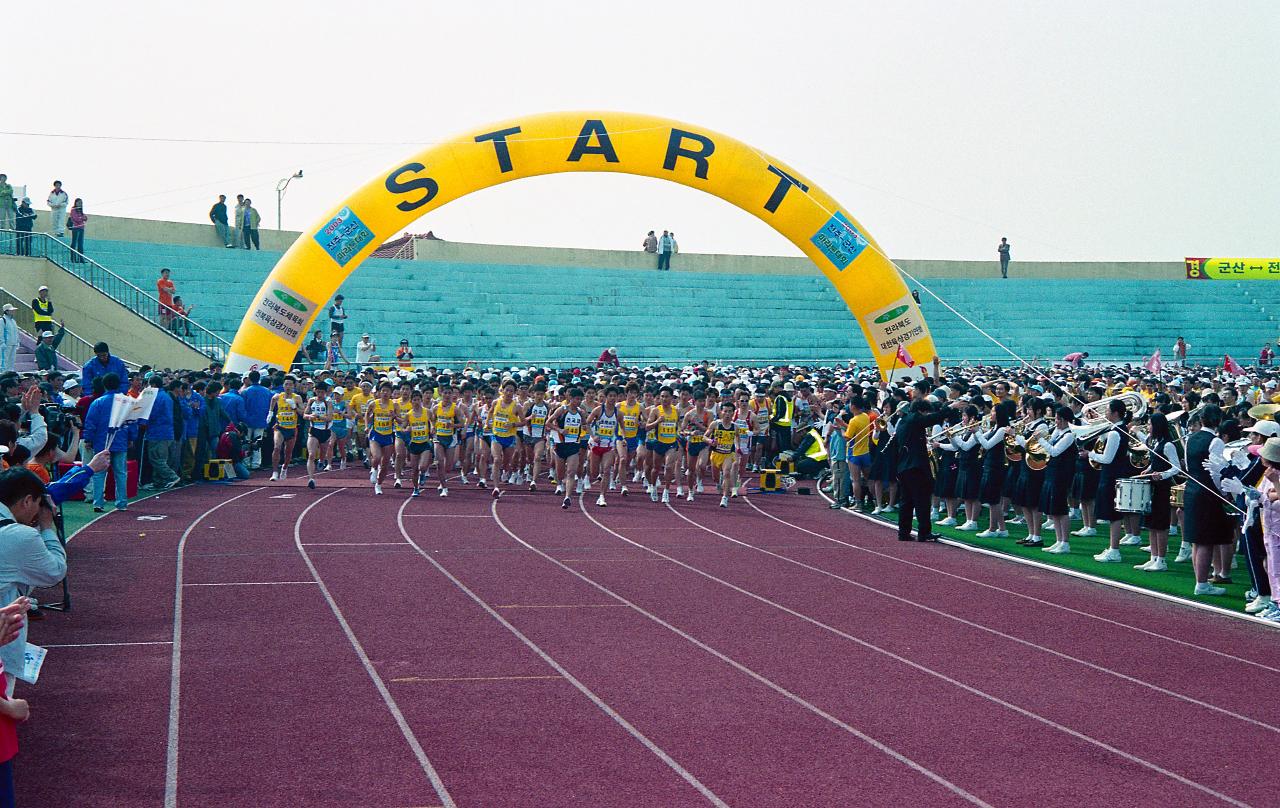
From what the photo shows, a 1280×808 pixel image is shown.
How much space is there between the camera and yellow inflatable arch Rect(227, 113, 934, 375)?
23047 millimetres

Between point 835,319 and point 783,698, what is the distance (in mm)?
33971

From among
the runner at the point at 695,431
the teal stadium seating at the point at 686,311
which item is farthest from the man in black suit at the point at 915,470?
the teal stadium seating at the point at 686,311

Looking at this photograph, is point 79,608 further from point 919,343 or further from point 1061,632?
point 919,343

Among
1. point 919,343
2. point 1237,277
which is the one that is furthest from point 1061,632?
point 1237,277

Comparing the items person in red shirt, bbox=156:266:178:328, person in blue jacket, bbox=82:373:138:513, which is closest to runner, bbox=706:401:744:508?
person in blue jacket, bbox=82:373:138:513

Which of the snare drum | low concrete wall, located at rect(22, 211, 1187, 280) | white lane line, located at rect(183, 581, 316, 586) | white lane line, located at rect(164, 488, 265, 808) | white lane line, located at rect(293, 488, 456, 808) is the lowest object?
white lane line, located at rect(183, 581, 316, 586)

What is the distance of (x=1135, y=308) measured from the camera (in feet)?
147

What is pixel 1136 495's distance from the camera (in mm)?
12484

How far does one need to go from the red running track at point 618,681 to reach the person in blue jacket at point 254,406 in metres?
7.46

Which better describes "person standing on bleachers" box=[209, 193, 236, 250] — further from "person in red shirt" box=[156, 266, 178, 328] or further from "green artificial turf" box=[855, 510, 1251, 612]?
"green artificial turf" box=[855, 510, 1251, 612]

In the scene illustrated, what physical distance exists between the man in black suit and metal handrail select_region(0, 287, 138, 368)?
15.3m

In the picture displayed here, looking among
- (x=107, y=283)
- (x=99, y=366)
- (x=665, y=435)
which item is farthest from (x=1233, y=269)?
(x=99, y=366)

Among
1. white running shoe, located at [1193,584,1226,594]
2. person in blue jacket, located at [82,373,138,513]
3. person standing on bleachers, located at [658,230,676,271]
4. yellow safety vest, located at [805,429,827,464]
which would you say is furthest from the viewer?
person standing on bleachers, located at [658,230,676,271]

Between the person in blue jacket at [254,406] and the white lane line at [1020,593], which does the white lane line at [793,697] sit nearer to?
the white lane line at [1020,593]
